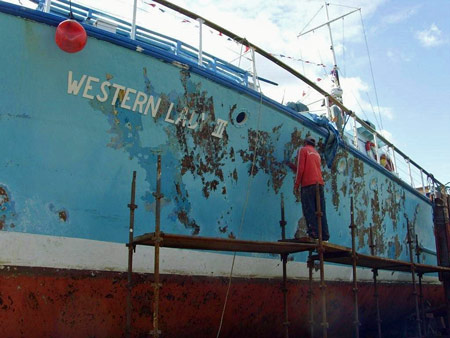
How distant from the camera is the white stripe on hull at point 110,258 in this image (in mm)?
4164

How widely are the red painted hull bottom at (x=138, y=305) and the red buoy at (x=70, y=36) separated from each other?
2202mm

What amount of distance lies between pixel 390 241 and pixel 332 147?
334 centimetres

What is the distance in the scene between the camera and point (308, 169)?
5844 millimetres

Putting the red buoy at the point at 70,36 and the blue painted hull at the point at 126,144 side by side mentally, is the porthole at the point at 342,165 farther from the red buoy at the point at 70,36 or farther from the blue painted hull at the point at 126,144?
the red buoy at the point at 70,36

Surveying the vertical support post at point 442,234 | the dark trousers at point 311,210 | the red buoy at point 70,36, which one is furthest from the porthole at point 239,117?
the vertical support post at point 442,234

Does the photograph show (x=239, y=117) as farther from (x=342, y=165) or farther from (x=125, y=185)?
(x=342, y=165)

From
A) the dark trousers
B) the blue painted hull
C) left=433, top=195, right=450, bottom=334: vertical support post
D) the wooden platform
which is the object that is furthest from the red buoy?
left=433, top=195, right=450, bottom=334: vertical support post

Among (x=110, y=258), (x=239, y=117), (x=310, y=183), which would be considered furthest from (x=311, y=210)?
(x=110, y=258)

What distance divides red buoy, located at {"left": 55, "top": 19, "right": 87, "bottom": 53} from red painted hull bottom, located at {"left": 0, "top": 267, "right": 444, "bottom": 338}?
7.22 ft

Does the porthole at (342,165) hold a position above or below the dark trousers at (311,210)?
above

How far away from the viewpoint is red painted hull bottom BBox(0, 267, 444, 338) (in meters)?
4.07

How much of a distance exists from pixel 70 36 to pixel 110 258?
2.29m

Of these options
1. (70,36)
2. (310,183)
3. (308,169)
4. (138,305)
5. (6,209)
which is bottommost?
(138,305)

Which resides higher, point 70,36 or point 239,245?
point 70,36
